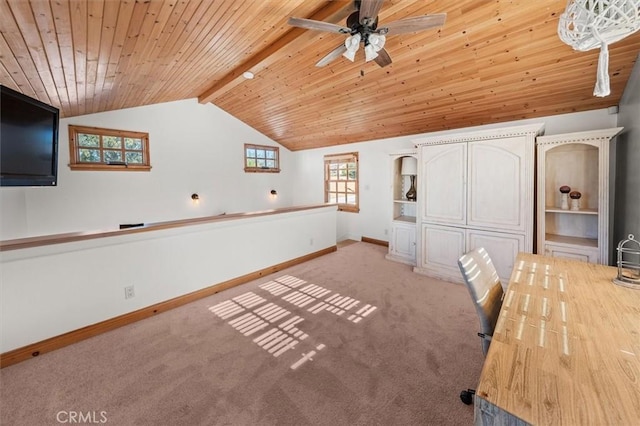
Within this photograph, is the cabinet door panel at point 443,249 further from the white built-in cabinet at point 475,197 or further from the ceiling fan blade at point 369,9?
the ceiling fan blade at point 369,9

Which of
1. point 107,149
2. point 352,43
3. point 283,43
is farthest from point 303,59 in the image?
point 107,149

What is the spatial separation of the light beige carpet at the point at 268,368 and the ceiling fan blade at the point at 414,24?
2.58 metres

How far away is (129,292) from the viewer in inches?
103

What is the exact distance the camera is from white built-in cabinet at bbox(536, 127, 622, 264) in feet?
9.12

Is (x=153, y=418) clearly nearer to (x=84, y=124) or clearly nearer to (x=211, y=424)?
(x=211, y=424)

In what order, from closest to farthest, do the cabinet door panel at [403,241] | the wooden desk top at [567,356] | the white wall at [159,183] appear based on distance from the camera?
the wooden desk top at [567,356] < the white wall at [159,183] < the cabinet door panel at [403,241]

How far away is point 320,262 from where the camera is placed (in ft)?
14.8

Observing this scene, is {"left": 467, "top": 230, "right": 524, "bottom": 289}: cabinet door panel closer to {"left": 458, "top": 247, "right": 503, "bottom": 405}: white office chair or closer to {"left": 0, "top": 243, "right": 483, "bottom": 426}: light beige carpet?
{"left": 0, "top": 243, "right": 483, "bottom": 426}: light beige carpet

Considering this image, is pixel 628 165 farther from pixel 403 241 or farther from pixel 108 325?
pixel 108 325

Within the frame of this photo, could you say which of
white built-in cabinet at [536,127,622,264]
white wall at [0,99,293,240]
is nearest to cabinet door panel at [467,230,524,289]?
white built-in cabinet at [536,127,622,264]

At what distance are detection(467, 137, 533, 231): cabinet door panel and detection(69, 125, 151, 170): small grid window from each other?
211 inches

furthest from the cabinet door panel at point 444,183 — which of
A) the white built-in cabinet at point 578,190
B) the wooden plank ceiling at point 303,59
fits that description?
the white built-in cabinet at point 578,190

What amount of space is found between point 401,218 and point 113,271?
14.0ft

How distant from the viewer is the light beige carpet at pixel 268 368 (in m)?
1.61
